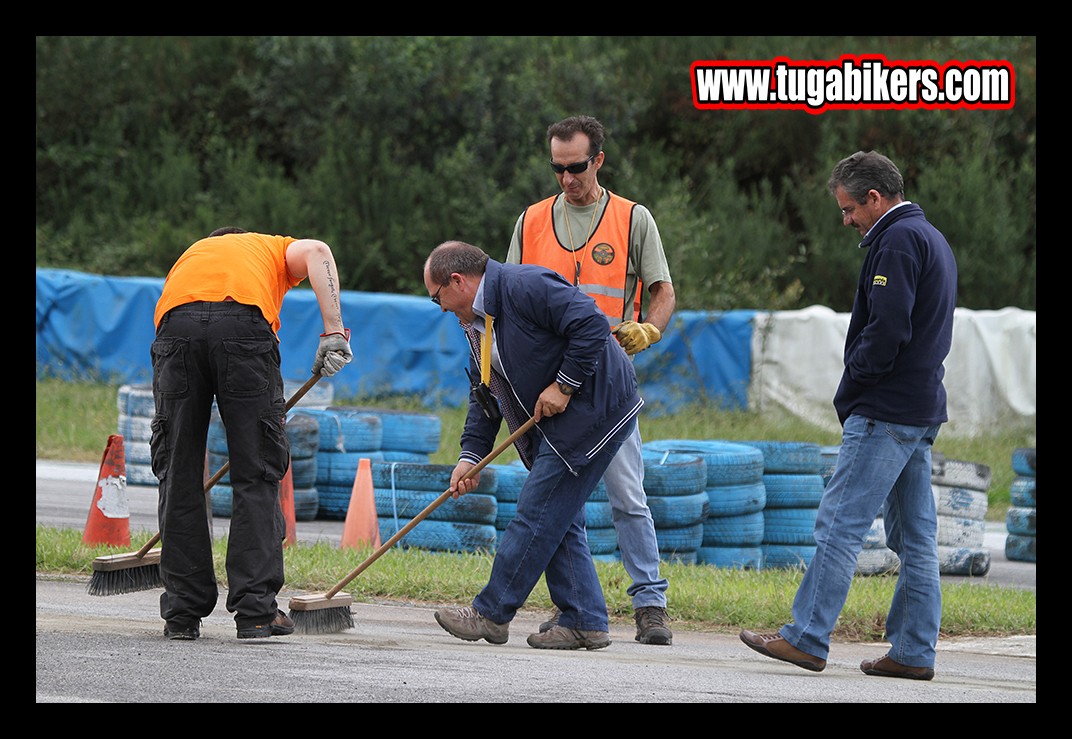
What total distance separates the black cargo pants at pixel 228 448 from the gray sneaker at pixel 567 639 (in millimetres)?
1102

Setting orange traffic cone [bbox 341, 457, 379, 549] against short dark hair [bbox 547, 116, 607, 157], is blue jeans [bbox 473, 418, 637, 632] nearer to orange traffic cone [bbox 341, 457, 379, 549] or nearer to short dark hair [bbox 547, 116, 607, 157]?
short dark hair [bbox 547, 116, 607, 157]

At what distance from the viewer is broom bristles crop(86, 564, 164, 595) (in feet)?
19.8

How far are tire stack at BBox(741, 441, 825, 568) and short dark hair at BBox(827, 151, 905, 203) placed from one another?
12.2ft

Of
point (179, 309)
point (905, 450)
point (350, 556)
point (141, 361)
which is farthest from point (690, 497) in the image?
point (141, 361)

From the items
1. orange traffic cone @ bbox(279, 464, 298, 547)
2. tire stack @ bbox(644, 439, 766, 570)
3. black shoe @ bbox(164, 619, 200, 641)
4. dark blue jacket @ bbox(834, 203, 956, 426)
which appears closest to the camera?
dark blue jacket @ bbox(834, 203, 956, 426)

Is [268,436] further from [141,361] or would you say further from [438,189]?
[438,189]

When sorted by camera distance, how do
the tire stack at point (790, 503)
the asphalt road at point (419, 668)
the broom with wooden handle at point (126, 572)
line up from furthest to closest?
the tire stack at point (790, 503)
the broom with wooden handle at point (126, 572)
the asphalt road at point (419, 668)

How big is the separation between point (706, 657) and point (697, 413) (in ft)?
34.6

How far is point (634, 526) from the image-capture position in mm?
5773

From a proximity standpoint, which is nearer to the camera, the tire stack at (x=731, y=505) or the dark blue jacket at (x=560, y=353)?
the dark blue jacket at (x=560, y=353)

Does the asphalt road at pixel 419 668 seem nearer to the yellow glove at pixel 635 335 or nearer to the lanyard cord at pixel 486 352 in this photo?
the lanyard cord at pixel 486 352

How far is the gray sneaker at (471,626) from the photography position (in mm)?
5379

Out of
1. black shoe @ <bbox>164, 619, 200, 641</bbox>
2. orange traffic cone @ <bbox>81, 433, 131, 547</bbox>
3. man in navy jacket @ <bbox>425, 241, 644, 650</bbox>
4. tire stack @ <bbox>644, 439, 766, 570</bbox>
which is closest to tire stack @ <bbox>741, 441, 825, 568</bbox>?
tire stack @ <bbox>644, 439, 766, 570</bbox>

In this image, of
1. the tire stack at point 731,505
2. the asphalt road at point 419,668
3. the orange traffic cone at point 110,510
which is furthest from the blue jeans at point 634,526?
the orange traffic cone at point 110,510
